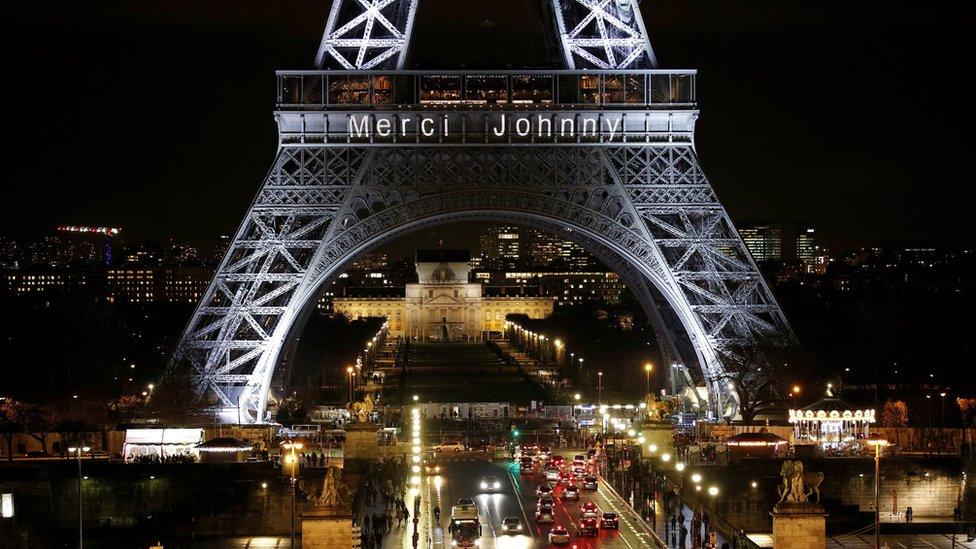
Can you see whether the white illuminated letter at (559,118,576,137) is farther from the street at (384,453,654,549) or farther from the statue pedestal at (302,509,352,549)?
the statue pedestal at (302,509,352,549)

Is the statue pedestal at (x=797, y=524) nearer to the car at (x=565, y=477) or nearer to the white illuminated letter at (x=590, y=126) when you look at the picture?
the car at (x=565, y=477)

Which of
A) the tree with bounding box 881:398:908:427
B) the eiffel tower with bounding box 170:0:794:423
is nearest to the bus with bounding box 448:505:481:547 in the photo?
the eiffel tower with bounding box 170:0:794:423

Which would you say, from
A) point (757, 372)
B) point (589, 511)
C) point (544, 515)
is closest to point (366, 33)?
point (757, 372)

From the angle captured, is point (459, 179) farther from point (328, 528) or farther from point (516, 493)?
point (328, 528)

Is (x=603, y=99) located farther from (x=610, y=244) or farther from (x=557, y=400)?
(x=557, y=400)

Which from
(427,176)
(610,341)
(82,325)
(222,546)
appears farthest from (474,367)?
(222,546)
